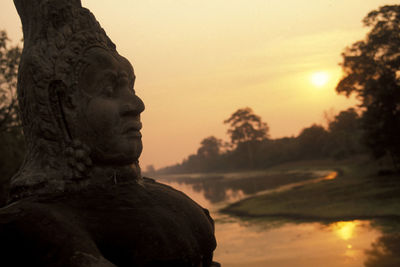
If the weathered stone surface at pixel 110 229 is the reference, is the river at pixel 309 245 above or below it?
below

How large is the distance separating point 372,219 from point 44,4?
10.7 m

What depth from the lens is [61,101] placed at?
2711mm

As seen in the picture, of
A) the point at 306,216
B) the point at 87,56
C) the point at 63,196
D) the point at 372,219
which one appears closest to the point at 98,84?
the point at 87,56

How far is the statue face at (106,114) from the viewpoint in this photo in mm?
2717

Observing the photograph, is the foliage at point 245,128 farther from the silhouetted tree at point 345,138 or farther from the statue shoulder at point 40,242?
the statue shoulder at point 40,242

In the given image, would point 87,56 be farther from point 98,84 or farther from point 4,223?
point 4,223

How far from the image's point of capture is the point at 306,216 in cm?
1339

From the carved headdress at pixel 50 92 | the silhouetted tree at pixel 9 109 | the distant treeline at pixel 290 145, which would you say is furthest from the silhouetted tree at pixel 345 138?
the carved headdress at pixel 50 92

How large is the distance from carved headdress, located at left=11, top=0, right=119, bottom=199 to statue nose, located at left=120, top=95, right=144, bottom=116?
0.32 m

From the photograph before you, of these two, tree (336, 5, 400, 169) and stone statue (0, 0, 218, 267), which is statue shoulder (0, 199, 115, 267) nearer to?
stone statue (0, 0, 218, 267)

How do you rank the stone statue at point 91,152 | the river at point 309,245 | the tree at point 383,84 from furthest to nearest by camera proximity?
the tree at point 383,84, the river at point 309,245, the stone statue at point 91,152

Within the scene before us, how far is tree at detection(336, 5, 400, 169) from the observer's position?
2034 cm

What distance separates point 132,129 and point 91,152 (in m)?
0.32

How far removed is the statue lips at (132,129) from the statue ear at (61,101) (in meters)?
0.36
